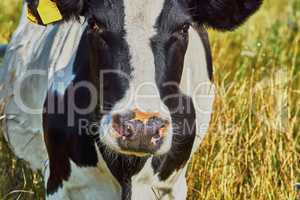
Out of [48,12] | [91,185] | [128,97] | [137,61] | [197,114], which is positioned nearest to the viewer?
[128,97]

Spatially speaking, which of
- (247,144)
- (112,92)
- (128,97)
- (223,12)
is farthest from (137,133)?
(247,144)

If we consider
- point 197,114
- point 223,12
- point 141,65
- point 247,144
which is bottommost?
point 247,144

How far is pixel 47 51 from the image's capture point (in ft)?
19.0

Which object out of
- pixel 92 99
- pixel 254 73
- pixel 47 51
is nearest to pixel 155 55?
pixel 92 99

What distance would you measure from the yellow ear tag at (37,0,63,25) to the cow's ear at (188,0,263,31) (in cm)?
67

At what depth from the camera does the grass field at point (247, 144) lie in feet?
18.4

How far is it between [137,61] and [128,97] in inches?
7.7

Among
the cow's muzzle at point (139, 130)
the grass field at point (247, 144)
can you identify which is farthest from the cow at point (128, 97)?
the grass field at point (247, 144)

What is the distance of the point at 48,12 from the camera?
4.77m

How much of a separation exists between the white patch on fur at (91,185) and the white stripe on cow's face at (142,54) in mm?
641

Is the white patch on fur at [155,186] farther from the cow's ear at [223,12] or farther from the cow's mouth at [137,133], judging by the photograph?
the cow's ear at [223,12]

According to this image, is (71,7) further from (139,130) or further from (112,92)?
(139,130)

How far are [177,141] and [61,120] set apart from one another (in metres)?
0.60

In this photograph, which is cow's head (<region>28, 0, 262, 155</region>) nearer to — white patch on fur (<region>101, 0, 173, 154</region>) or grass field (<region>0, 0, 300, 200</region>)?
white patch on fur (<region>101, 0, 173, 154</region>)
